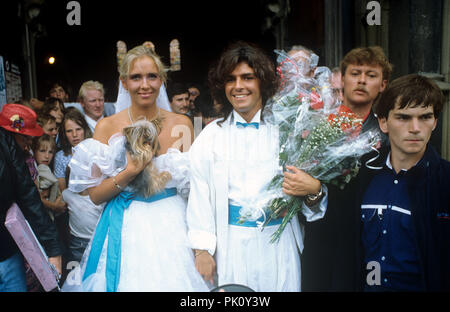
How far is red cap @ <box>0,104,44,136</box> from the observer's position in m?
2.59

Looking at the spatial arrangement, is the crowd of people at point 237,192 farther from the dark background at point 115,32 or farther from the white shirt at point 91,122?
the dark background at point 115,32

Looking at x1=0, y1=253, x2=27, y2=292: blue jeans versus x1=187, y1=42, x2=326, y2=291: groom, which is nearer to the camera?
x1=187, y1=42, x2=326, y2=291: groom

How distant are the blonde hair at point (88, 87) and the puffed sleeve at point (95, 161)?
0.42 metres

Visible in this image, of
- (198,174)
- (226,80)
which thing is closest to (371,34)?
(226,80)

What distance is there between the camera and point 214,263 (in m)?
2.45

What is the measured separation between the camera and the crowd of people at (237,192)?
235 cm

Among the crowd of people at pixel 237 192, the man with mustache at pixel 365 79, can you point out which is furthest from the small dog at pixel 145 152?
the man with mustache at pixel 365 79

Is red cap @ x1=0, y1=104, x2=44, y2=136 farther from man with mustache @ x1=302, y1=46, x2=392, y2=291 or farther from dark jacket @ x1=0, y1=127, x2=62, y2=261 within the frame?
man with mustache @ x1=302, y1=46, x2=392, y2=291

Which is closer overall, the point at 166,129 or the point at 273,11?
the point at 166,129

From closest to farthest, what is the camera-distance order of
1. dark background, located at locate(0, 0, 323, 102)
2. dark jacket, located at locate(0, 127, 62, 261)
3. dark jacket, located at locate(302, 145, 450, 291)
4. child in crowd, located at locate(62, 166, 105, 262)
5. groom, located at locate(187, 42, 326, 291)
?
dark jacket, located at locate(302, 145, 450, 291) < groom, located at locate(187, 42, 326, 291) < dark jacket, located at locate(0, 127, 62, 261) < child in crowd, located at locate(62, 166, 105, 262) < dark background, located at locate(0, 0, 323, 102)

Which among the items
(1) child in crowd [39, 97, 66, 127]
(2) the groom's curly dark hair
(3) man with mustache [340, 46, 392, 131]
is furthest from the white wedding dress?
(3) man with mustache [340, 46, 392, 131]

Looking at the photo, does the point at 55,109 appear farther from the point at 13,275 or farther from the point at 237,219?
the point at 237,219

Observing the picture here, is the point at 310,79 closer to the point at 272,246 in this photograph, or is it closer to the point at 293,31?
the point at 293,31

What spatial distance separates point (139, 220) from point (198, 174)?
A: 0.48m
